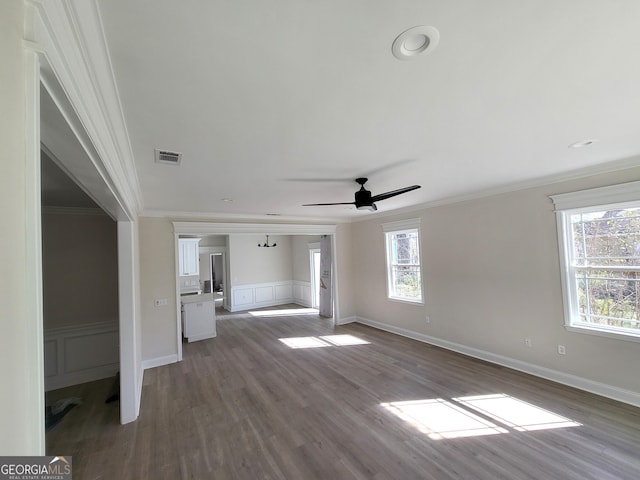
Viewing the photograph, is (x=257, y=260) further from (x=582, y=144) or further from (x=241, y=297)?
(x=582, y=144)

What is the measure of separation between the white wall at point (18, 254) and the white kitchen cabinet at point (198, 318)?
5.82 metres

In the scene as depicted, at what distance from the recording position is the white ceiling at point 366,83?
1.03 meters

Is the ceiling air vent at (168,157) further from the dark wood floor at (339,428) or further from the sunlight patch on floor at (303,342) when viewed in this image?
the sunlight patch on floor at (303,342)

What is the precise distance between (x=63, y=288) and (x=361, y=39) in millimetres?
5175

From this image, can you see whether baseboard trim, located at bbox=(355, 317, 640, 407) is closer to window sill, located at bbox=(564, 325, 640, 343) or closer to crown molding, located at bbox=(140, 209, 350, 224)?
window sill, located at bbox=(564, 325, 640, 343)

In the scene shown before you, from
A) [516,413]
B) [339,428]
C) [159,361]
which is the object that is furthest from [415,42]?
[159,361]

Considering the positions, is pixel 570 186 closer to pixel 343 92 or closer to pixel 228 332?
pixel 343 92

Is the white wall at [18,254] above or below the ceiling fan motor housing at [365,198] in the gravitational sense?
below

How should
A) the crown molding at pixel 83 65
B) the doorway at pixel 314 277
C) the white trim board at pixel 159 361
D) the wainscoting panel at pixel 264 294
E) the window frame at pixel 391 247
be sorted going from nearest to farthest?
the crown molding at pixel 83 65
the white trim board at pixel 159 361
the window frame at pixel 391 247
the doorway at pixel 314 277
the wainscoting panel at pixel 264 294

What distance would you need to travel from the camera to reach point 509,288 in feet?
12.7

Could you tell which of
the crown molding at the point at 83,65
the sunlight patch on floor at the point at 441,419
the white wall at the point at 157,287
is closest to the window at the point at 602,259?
the sunlight patch on floor at the point at 441,419

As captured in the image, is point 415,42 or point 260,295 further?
point 260,295

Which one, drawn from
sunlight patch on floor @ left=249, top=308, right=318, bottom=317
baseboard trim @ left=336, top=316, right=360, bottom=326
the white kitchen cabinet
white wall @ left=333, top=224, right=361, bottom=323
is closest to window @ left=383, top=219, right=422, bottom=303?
white wall @ left=333, top=224, right=361, bottom=323

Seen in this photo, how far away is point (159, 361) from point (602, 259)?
21.1 ft
